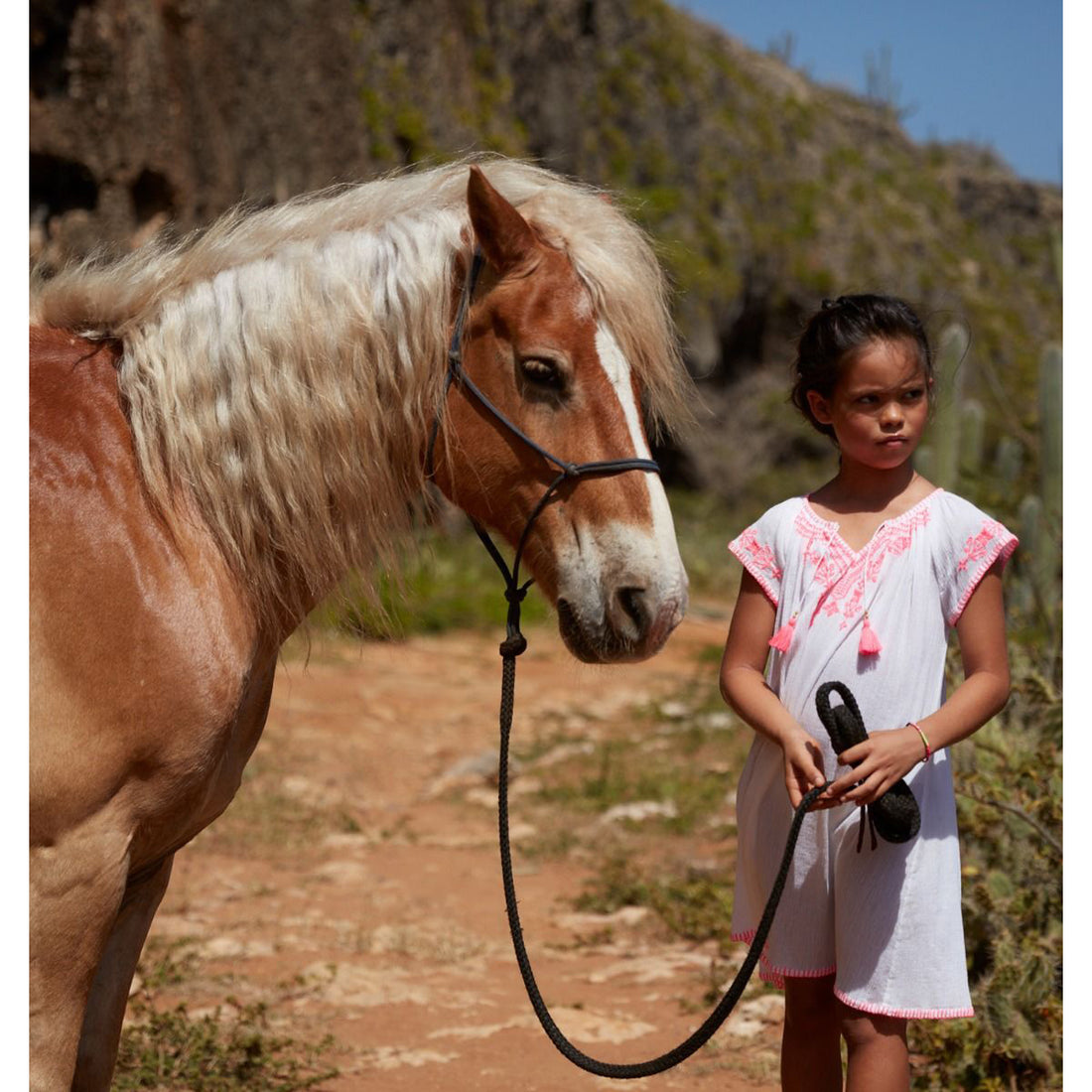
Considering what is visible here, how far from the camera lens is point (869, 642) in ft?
6.55

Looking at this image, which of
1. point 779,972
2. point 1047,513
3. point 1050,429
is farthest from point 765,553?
point 1050,429

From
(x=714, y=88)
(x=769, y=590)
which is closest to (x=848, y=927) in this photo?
(x=769, y=590)

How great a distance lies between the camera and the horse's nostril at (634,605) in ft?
6.48

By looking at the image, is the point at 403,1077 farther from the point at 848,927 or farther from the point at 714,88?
the point at 714,88

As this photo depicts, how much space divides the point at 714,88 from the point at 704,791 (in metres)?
15.6

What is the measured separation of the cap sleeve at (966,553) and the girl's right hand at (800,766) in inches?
14.3

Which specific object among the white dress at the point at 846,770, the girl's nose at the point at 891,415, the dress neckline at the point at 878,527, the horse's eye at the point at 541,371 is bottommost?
the white dress at the point at 846,770

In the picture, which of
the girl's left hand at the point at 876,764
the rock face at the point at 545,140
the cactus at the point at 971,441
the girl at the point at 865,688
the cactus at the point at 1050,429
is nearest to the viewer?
the girl's left hand at the point at 876,764

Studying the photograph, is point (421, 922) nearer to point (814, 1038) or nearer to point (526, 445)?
point (814, 1038)

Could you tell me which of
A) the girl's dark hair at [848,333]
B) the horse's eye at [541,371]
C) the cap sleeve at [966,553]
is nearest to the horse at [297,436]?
the horse's eye at [541,371]

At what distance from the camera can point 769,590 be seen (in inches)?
84.4

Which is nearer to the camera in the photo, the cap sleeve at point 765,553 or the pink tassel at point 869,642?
the pink tassel at point 869,642

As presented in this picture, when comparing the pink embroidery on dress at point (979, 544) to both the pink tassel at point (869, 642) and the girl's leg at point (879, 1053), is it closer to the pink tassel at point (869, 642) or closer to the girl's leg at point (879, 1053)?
the pink tassel at point (869, 642)

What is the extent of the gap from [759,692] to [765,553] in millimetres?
272
